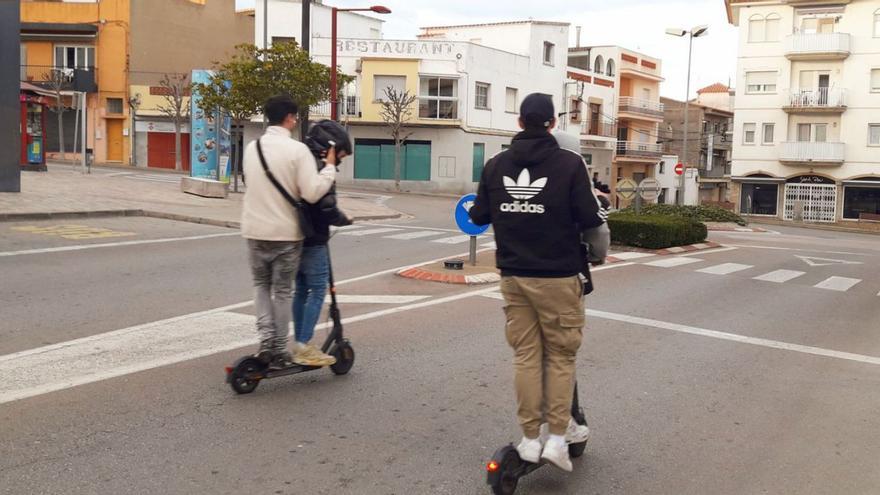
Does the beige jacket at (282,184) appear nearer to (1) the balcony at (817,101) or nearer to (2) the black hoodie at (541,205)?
(2) the black hoodie at (541,205)

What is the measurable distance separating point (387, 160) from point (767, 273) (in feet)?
102

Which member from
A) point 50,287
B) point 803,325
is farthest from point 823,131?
point 50,287

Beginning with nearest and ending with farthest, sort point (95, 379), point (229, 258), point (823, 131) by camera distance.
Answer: point (95, 379) < point (229, 258) < point (823, 131)

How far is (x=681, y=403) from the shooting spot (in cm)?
606

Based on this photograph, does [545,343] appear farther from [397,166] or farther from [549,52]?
[549,52]

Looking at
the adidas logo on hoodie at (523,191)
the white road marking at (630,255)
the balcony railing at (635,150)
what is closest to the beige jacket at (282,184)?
the adidas logo on hoodie at (523,191)

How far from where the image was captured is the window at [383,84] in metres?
43.8

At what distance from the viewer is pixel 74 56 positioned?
48.1m

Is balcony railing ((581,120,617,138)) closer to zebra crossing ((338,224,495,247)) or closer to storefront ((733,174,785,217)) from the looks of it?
storefront ((733,174,785,217))

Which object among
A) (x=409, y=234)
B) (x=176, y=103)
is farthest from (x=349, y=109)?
(x=409, y=234)

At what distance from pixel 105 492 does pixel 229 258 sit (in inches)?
366

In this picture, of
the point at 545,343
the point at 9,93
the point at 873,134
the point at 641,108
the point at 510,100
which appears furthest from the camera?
the point at 641,108

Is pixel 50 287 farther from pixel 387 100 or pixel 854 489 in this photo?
pixel 387 100

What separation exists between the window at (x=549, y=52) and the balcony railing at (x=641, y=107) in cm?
1149
